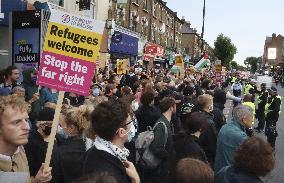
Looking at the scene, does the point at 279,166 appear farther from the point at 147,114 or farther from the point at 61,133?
the point at 61,133

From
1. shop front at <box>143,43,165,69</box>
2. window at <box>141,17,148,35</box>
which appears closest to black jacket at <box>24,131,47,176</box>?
shop front at <box>143,43,165,69</box>

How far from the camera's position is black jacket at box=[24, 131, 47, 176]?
430cm

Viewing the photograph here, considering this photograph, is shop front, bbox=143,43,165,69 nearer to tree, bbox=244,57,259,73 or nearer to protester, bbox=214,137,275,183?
protester, bbox=214,137,275,183

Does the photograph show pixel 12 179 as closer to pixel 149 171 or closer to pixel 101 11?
pixel 149 171

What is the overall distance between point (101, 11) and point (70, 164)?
20343mm

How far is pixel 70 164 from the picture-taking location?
3.92 metres

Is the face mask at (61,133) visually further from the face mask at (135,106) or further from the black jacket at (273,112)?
the black jacket at (273,112)

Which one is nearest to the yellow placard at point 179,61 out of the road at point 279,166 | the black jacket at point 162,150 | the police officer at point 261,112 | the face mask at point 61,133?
the police officer at point 261,112

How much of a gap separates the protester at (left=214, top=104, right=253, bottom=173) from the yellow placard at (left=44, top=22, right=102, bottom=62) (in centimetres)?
214

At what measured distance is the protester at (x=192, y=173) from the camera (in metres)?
3.02


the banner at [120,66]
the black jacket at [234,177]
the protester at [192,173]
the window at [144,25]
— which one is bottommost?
the black jacket at [234,177]

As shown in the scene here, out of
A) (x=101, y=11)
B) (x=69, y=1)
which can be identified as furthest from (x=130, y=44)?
(x=69, y=1)

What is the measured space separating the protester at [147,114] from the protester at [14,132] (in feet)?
12.7

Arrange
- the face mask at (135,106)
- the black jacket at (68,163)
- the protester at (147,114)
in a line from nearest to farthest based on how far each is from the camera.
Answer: the black jacket at (68,163) < the protester at (147,114) < the face mask at (135,106)
